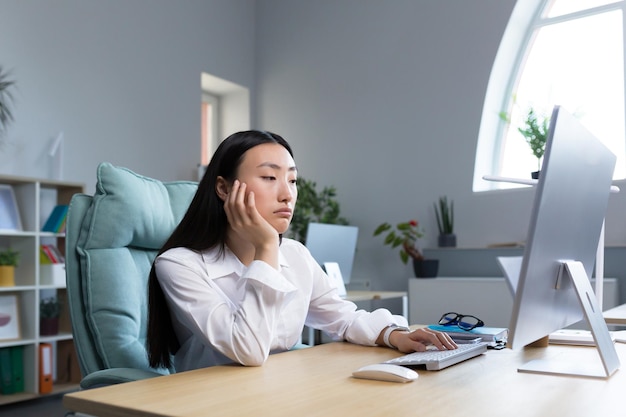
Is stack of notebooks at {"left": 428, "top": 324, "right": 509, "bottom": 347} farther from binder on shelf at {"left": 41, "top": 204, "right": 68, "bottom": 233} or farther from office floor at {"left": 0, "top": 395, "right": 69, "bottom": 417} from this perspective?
binder on shelf at {"left": 41, "top": 204, "right": 68, "bottom": 233}

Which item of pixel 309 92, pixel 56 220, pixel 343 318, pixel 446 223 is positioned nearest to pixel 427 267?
pixel 446 223

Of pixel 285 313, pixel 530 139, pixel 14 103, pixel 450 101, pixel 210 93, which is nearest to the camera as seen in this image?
pixel 285 313

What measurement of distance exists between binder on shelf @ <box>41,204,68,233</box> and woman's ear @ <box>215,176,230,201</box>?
2.85 meters

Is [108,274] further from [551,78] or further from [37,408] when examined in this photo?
[551,78]

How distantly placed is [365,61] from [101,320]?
14.6 ft

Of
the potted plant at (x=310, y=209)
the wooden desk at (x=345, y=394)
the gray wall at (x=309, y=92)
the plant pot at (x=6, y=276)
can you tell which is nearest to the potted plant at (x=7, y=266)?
the plant pot at (x=6, y=276)

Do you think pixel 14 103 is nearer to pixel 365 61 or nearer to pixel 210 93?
pixel 210 93

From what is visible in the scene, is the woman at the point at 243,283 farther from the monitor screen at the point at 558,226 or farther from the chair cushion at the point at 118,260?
the monitor screen at the point at 558,226

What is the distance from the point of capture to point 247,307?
135 cm

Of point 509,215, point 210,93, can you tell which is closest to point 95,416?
point 509,215

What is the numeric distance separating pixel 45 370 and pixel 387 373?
3.40 metres

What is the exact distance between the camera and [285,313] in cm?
157

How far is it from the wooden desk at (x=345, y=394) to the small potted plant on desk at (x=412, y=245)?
3.59m

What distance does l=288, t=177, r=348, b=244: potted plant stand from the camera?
210 inches
